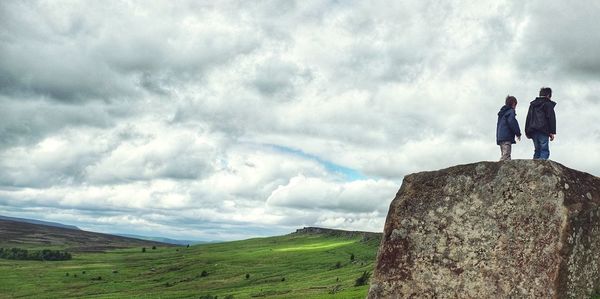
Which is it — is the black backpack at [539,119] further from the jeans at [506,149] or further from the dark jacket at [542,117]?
the jeans at [506,149]

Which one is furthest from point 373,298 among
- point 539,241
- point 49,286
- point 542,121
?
point 49,286

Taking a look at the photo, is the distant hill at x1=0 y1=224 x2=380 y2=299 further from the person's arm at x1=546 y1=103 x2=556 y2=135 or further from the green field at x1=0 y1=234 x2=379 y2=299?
the person's arm at x1=546 y1=103 x2=556 y2=135

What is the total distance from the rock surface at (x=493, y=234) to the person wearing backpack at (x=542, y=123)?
262 centimetres

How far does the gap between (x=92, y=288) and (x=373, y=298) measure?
12101cm

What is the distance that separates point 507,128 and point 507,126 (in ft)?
0.24

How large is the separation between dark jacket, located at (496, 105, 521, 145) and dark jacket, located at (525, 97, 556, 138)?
502 millimetres

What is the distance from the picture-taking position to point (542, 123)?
18688 mm

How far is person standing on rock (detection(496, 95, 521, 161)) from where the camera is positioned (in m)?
19.4

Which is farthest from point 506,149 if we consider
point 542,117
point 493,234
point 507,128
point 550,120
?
point 493,234

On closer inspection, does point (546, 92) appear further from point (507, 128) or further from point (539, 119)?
point (507, 128)

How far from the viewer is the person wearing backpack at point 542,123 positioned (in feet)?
61.4

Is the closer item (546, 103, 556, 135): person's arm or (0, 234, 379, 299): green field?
(546, 103, 556, 135): person's arm

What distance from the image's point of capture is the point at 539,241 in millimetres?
15359

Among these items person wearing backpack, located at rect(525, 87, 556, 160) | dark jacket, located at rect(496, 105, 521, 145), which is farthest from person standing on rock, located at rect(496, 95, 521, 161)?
person wearing backpack, located at rect(525, 87, 556, 160)
